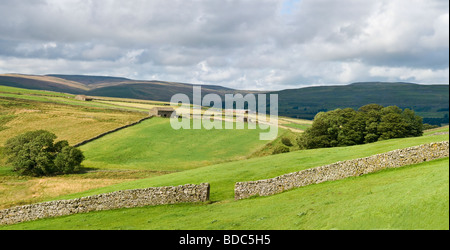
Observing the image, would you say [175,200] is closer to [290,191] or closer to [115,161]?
[290,191]

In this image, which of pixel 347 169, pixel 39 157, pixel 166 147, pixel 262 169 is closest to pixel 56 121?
pixel 166 147

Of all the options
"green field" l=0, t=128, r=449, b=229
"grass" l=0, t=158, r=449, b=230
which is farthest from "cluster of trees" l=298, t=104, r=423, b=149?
"grass" l=0, t=158, r=449, b=230

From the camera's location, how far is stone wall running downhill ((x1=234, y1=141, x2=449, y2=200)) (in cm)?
2592

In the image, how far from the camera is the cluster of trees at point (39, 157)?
6125cm

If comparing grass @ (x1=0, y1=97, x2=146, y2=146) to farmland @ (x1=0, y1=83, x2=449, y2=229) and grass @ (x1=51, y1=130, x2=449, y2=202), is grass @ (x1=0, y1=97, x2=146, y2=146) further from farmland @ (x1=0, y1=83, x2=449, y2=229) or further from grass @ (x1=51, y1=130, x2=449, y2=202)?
grass @ (x1=51, y1=130, x2=449, y2=202)

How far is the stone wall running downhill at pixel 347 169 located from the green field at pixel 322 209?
2.36ft

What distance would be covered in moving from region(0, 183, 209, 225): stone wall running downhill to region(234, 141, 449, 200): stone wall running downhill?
359cm

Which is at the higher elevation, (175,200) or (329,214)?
(329,214)

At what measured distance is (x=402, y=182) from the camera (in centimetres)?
2041

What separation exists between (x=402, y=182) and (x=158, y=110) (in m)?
93.4

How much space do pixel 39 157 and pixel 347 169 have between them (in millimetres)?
51172

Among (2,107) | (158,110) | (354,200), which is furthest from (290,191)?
(2,107)

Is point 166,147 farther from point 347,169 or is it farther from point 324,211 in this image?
point 324,211

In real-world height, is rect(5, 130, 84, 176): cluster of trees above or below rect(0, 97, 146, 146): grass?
below
